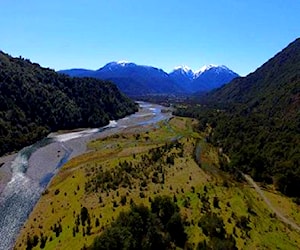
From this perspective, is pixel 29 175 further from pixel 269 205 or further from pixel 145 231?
pixel 269 205

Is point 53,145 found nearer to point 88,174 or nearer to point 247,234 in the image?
point 88,174

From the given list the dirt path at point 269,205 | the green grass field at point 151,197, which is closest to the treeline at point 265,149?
the dirt path at point 269,205

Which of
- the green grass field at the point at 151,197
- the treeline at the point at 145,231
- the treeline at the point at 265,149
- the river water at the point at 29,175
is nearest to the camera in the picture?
the treeline at the point at 145,231

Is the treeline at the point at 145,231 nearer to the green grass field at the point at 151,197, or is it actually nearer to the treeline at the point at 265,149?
the green grass field at the point at 151,197

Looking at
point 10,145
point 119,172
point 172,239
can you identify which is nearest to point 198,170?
point 119,172

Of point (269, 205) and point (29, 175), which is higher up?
point (29, 175)

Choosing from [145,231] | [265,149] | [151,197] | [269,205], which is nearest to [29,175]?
[151,197]
